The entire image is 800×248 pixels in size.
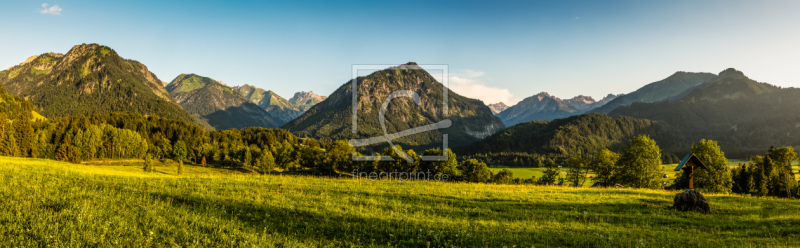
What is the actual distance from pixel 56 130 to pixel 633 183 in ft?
624

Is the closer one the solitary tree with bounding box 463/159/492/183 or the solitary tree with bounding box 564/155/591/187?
the solitary tree with bounding box 564/155/591/187

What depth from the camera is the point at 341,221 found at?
1263cm

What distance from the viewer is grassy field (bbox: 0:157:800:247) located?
8556mm

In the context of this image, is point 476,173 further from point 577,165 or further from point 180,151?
point 180,151

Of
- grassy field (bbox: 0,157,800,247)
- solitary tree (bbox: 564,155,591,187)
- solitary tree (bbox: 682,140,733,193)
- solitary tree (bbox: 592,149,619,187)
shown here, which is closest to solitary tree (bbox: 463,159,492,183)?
solitary tree (bbox: 564,155,591,187)

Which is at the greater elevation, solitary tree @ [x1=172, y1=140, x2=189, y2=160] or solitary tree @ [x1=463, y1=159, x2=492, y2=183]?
solitary tree @ [x1=172, y1=140, x2=189, y2=160]

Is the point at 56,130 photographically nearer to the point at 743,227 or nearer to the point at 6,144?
the point at 6,144

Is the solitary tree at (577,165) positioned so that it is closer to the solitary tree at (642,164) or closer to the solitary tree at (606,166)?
the solitary tree at (606,166)

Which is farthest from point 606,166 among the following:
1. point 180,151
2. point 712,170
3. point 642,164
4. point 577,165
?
point 180,151

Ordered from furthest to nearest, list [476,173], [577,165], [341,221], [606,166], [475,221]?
1. [476,173]
2. [577,165]
3. [606,166]
4. [475,221]
5. [341,221]

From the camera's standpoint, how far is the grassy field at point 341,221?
8556 mm

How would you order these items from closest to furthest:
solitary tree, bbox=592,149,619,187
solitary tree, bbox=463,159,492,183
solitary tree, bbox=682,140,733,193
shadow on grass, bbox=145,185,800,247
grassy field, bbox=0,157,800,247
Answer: grassy field, bbox=0,157,800,247 < shadow on grass, bbox=145,185,800,247 < solitary tree, bbox=682,140,733,193 < solitary tree, bbox=592,149,619,187 < solitary tree, bbox=463,159,492,183

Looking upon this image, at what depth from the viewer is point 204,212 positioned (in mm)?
11703

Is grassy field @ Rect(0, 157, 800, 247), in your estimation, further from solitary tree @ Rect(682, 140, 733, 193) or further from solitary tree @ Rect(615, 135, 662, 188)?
solitary tree @ Rect(682, 140, 733, 193)
